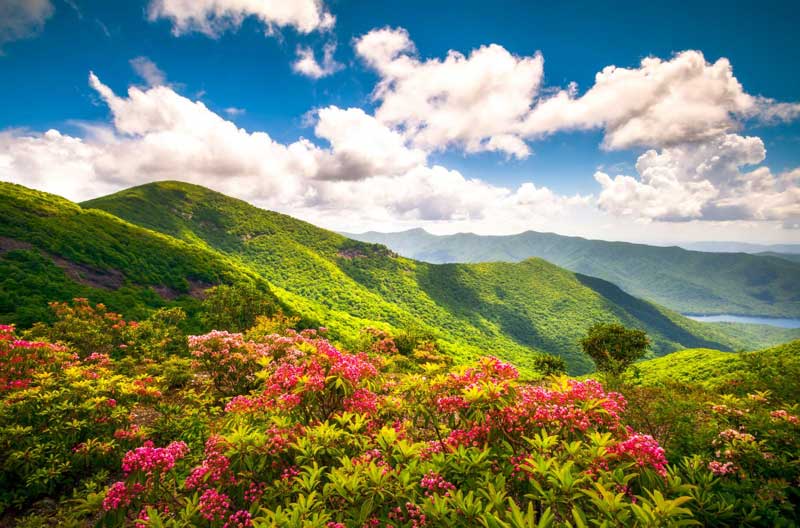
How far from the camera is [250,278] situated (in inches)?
2670

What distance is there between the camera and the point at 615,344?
35.1m

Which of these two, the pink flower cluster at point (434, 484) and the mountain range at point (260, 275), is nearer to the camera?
the pink flower cluster at point (434, 484)

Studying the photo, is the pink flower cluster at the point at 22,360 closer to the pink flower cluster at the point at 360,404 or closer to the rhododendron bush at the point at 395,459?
the rhododendron bush at the point at 395,459

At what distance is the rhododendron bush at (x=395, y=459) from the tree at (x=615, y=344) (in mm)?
30068

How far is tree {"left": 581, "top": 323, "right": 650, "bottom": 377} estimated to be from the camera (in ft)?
114

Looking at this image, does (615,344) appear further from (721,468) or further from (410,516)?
(410,516)

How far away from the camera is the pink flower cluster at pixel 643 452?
4.67m

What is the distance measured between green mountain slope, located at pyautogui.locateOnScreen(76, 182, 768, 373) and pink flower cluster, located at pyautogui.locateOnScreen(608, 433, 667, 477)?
9342cm

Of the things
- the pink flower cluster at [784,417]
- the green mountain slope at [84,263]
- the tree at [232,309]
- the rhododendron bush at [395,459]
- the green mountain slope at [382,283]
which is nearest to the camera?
the rhododendron bush at [395,459]

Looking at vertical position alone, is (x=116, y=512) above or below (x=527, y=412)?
below

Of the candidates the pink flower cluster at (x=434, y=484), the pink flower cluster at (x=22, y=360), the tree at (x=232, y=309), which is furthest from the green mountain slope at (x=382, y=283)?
the pink flower cluster at (x=434, y=484)

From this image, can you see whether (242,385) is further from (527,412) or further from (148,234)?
(148,234)

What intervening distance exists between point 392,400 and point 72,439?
8557 millimetres

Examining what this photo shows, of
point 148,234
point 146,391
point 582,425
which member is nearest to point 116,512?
point 146,391
